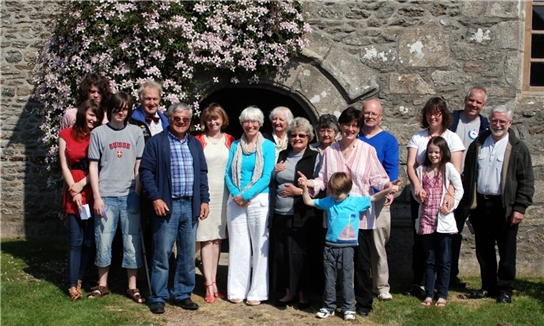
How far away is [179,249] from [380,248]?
1848mm

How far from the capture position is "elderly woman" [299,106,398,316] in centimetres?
520

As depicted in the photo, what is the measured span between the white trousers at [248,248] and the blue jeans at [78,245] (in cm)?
129

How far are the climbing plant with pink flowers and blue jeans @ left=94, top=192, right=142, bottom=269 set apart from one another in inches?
63.9

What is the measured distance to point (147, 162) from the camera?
5.18 m

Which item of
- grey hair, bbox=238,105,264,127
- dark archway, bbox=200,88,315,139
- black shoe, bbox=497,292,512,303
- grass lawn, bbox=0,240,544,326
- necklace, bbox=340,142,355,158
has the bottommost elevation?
grass lawn, bbox=0,240,544,326

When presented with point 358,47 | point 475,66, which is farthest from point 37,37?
point 475,66

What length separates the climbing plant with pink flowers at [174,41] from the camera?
21.8ft

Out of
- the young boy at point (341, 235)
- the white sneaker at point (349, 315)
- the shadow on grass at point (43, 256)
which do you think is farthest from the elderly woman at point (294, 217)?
the shadow on grass at point (43, 256)

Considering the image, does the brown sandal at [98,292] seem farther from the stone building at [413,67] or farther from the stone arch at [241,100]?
the stone arch at [241,100]

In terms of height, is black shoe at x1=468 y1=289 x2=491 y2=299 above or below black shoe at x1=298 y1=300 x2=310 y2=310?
above

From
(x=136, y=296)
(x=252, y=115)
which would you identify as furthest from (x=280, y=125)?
(x=136, y=296)

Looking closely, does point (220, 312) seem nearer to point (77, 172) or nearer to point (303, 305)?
point (303, 305)

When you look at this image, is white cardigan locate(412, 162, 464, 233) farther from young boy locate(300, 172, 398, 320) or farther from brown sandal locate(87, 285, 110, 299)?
brown sandal locate(87, 285, 110, 299)

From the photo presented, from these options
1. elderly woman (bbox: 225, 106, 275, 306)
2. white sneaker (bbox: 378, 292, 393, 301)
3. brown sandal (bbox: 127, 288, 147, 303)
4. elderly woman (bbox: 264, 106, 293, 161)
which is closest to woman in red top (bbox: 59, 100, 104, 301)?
brown sandal (bbox: 127, 288, 147, 303)
